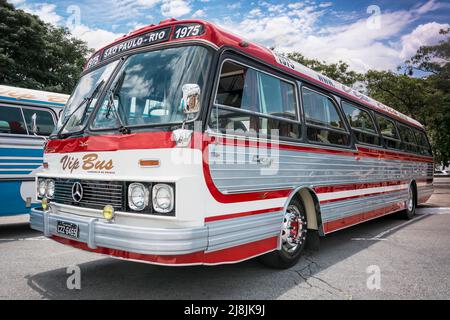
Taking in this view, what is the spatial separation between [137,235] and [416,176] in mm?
9394

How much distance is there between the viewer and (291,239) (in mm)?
5047

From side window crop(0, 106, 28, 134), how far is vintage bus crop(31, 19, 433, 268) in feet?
10.7

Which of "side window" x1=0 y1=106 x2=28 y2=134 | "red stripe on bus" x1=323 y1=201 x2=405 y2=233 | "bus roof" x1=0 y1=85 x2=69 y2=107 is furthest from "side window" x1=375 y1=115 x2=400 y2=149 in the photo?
"side window" x1=0 y1=106 x2=28 y2=134

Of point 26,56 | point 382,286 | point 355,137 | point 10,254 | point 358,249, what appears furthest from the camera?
point 26,56

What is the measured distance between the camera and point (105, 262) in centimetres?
531

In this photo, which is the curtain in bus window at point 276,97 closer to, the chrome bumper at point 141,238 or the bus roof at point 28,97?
the chrome bumper at point 141,238

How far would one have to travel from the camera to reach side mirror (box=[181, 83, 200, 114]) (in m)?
3.37

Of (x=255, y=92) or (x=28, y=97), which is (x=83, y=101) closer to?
(x=255, y=92)

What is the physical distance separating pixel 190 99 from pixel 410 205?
28.4ft

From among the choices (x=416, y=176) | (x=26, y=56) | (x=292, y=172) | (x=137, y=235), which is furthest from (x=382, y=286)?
(x=26, y=56)

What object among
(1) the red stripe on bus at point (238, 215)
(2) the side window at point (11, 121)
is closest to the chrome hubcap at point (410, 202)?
(1) the red stripe on bus at point (238, 215)

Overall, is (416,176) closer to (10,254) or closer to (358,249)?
(358,249)

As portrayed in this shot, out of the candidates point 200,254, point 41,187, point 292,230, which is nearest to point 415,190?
point 292,230

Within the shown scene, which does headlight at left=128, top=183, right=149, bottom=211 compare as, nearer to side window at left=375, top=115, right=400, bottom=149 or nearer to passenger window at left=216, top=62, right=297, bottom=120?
passenger window at left=216, top=62, right=297, bottom=120
